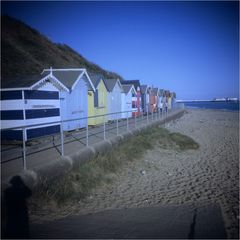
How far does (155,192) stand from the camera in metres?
8.99

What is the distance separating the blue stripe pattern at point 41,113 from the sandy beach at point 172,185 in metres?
4.91

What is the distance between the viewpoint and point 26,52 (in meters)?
37.7

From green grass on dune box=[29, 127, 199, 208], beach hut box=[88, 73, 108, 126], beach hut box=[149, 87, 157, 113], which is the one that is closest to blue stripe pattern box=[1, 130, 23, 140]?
green grass on dune box=[29, 127, 199, 208]

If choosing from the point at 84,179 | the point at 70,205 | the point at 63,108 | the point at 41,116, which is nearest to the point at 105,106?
the point at 63,108

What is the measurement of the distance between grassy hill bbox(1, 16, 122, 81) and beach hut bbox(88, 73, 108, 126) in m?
11.0

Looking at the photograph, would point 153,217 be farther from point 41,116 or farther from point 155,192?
point 41,116

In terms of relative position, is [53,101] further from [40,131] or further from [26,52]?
[26,52]

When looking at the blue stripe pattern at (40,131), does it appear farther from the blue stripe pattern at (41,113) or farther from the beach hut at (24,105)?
the blue stripe pattern at (41,113)

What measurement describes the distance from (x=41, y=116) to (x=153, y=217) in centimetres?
810

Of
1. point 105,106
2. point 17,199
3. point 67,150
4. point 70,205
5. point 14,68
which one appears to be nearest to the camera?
point 17,199

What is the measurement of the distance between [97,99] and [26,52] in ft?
72.4

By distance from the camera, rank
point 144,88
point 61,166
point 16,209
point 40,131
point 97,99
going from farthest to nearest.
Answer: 1. point 144,88
2. point 97,99
3. point 40,131
4. point 61,166
5. point 16,209

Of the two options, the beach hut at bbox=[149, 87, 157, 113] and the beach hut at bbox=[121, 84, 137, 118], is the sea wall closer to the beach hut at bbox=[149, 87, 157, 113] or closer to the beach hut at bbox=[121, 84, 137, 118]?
the beach hut at bbox=[121, 84, 137, 118]

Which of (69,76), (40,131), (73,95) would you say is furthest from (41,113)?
(69,76)
